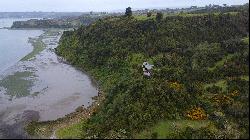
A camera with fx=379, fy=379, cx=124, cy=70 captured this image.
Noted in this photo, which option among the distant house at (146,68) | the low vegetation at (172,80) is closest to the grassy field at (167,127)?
the low vegetation at (172,80)

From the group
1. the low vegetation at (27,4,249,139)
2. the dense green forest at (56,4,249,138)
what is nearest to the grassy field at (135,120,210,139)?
the low vegetation at (27,4,249,139)

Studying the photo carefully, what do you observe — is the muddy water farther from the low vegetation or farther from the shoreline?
the low vegetation

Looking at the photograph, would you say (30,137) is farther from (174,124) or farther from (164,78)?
(164,78)

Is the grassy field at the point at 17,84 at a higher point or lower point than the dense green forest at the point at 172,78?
lower

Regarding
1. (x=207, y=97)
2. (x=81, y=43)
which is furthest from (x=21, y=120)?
(x=81, y=43)

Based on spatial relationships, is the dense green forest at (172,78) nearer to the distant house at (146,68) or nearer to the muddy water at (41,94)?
the distant house at (146,68)

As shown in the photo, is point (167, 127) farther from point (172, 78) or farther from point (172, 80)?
point (172, 78)
